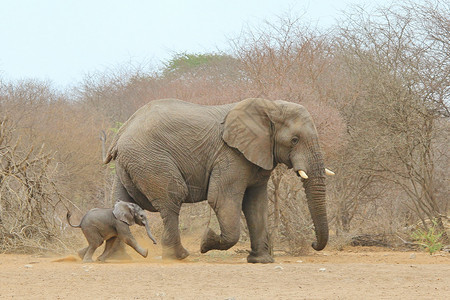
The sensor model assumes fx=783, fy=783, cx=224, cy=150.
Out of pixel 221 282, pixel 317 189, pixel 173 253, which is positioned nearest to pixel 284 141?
pixel 317 189

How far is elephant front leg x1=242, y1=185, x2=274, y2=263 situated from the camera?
1134cm

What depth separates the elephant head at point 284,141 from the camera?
10.7m

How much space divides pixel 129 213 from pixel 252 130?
2.07 meters

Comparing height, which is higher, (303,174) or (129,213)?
(303,174)

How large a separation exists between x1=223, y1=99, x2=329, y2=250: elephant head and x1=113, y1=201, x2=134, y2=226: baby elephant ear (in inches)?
65.5

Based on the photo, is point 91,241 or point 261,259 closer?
point 91,241

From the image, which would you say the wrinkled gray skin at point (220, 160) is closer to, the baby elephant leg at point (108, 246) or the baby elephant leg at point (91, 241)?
the baby elephant leg at point (108, 246)

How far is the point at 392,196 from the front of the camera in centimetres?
1739

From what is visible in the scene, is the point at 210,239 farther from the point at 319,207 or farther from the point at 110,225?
the point at 319,207

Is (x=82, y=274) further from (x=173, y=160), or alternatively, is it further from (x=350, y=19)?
(x=350, y=19)

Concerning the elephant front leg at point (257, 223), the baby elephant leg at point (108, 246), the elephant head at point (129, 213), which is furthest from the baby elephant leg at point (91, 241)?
the elephant front leg at point (257, 223)

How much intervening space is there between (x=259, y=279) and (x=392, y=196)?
962 cm

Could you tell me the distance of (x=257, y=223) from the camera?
1138 cm

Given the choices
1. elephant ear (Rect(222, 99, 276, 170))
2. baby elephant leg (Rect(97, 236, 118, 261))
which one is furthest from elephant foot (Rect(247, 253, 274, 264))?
baby elephant leg (Rect(97, 236, 118, 261))
